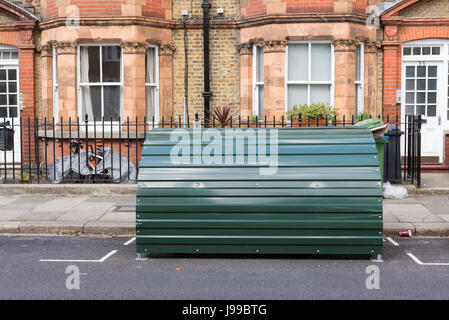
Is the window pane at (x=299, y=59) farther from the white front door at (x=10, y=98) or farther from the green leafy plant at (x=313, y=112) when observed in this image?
the white front door at (x=10, y=98)

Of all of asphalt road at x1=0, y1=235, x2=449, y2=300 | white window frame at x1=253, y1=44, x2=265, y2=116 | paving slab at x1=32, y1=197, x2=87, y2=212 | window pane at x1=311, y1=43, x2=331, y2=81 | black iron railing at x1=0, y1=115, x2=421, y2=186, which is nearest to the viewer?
asphalt road at x1=0, y1=235, x2=449, y2=300

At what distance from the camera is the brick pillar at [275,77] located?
12984mm

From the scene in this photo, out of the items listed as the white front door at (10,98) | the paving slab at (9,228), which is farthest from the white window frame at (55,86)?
the paving slab at (9,228)

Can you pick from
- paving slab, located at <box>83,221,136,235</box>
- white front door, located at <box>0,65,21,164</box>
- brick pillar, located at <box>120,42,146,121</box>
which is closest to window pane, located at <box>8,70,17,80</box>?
white front door, located at <box>0,65,21,164</box>

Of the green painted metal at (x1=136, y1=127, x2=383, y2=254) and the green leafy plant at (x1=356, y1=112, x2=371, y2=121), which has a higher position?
the green leafy plant at (x1=356, y1=112, x2=371, y2=121)

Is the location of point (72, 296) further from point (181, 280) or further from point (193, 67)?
point (193, 67)

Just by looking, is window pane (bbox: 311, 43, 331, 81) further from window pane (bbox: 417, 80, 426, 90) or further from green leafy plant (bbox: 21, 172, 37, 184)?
green leafy plant (bbox: 21, 172, 37, 184)

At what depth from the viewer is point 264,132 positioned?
713cm

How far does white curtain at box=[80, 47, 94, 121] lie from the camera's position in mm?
13367

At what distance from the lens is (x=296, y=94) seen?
13188mm

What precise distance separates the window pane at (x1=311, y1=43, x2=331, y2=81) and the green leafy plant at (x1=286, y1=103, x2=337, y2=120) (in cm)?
81

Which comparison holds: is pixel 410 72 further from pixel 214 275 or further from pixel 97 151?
pixel 214 275

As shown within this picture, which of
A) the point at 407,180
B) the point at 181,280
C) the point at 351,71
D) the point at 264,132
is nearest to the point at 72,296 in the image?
the point at 181,280

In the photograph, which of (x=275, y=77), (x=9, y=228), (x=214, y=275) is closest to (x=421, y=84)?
(x=275, y=77)
